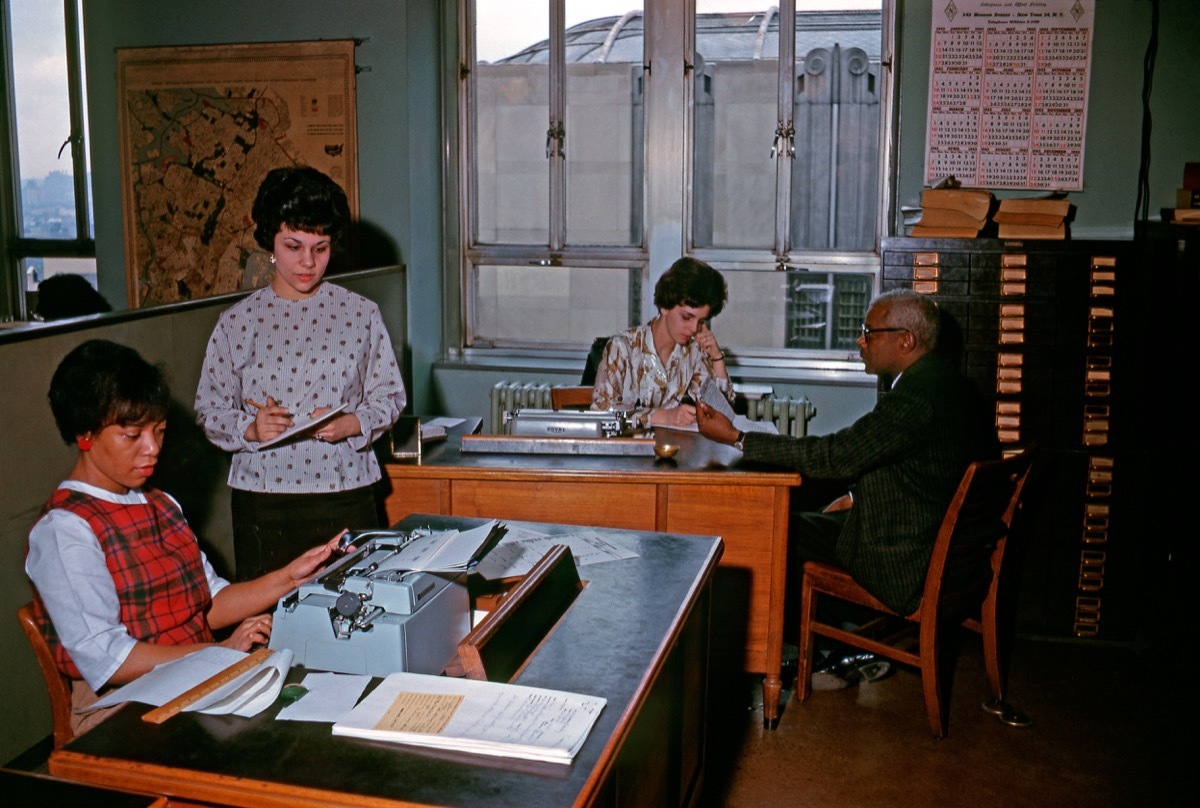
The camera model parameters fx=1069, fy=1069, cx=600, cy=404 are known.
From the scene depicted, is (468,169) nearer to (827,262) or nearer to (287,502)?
(827,262)

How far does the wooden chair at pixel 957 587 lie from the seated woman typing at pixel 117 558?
1.87 metres

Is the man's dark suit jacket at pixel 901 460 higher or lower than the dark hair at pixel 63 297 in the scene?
lower

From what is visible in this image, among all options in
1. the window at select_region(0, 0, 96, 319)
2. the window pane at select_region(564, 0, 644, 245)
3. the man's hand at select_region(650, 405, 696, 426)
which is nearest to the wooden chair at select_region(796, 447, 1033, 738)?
the man's hand at select_region(650, 405, 696, 426)

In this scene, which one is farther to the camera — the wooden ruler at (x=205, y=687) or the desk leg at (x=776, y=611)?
the desk leg at (x=776, y=611)

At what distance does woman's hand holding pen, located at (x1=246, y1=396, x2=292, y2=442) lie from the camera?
2557 mm

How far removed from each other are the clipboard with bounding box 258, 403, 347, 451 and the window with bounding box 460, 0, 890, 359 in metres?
2.89

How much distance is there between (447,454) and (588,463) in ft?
1.57

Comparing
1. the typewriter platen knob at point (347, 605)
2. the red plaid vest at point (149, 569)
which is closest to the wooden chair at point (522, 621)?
the typewriter platen knob at point (347, 605)

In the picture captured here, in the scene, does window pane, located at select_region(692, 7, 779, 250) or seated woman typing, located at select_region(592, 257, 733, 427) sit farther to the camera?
window pane, located at select_region(692, 7, 779, 250)

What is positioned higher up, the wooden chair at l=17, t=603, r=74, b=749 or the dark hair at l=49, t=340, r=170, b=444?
the dark hair at l=49, t=340, r=170, b=444

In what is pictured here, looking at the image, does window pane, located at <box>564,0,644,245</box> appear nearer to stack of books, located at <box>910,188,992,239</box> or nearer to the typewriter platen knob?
stack of books, located at <box>910,188,992,239</box>

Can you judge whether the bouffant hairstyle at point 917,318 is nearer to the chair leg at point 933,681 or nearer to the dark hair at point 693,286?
the dark hair at point 693,286

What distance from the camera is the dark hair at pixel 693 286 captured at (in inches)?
158

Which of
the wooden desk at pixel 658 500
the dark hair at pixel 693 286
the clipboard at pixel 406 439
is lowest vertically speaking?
the wooden desk at pixel 658 500
